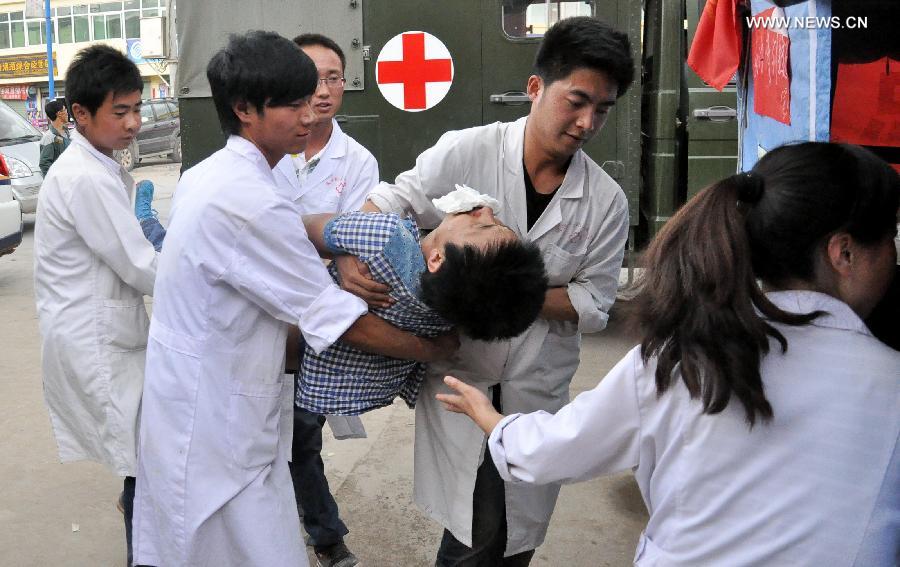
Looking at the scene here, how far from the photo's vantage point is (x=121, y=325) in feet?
8.67

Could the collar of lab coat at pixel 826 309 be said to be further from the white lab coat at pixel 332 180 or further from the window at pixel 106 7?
the window at pixel 106 7

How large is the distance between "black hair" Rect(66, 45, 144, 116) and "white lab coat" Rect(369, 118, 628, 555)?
108 centimetres

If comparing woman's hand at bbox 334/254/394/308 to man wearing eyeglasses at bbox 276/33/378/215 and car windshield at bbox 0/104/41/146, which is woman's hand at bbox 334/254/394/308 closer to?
man wearing eyeglasses at bbox 276/33/378/215

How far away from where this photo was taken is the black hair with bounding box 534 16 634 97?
2.04 m

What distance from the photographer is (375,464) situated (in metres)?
3.94

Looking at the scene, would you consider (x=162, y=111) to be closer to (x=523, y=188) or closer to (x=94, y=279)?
(x=94, y=279)

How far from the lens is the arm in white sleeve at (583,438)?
133 centimetres

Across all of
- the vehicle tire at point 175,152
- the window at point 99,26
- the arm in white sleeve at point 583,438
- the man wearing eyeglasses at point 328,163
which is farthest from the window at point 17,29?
the arm in white sleeve at point 583,438

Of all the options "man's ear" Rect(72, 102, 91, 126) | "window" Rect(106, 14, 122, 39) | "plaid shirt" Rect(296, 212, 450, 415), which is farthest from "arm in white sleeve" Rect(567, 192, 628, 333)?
"window" Rect(106, 14, 122, 39)

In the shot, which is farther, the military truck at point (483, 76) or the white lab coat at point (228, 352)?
the military truck at point (483, 76)

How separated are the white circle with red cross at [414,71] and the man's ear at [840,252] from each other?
14.0 ft

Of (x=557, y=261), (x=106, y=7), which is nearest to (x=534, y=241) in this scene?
(x=557, y=261)

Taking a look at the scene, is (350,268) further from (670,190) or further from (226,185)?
(670,190)

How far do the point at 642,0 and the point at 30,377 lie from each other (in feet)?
13.8
